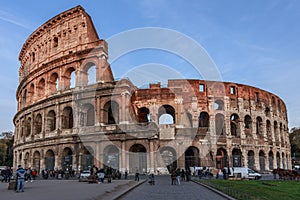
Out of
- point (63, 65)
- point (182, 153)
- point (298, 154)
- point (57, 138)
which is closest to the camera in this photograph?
point (182, 153)

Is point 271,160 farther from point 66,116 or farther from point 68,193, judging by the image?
point 68,193

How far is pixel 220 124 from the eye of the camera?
111 ft

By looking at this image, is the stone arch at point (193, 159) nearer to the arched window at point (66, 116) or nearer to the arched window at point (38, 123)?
the arched window at point (66, 116)

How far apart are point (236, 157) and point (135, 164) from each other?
11.3 metres

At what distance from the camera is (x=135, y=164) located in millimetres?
28953

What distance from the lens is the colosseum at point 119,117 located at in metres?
28.6

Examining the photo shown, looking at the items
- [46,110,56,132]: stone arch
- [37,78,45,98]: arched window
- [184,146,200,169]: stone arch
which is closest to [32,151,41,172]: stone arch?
A: [46,110,56,132]: stone arch

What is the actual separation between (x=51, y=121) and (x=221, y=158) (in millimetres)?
18551

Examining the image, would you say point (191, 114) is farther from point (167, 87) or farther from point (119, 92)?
point (119, 92)

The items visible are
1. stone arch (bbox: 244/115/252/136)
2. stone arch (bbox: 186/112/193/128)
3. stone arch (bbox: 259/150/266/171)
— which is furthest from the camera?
stone arch (bbox: 244/115/252/136)

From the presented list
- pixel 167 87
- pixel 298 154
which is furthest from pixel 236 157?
pixel 298 154

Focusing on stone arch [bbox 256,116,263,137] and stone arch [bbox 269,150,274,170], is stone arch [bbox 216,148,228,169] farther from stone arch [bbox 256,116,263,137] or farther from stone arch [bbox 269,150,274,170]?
stone arch [bbox 269,150,274,170]

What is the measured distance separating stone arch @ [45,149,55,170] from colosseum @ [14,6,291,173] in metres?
0.10

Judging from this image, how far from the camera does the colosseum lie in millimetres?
28641
